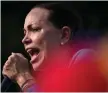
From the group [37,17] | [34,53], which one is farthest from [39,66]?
[37,17]

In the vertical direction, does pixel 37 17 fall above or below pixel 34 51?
above

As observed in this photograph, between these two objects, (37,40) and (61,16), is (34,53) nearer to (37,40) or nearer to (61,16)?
(37,40)

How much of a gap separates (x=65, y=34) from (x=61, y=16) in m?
0.07

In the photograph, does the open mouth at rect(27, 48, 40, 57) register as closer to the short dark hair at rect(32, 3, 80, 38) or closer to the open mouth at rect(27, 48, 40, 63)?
the open mouth at rect(27, 48, 40, 63)

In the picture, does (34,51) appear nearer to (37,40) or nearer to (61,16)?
(37,40)

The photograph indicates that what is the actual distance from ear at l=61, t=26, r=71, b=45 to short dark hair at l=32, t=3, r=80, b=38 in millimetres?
17

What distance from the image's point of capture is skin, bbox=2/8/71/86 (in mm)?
1154

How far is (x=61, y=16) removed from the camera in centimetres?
122

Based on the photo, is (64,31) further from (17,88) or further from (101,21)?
(101,21)

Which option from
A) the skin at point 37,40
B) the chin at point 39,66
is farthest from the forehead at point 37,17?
the chin at point 39,66

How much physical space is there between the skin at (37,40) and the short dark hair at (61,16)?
0.05 feet

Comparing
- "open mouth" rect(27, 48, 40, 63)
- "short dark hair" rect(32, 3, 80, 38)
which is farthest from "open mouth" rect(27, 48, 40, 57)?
"short dark hair" rect(32, 3, 80, 38)

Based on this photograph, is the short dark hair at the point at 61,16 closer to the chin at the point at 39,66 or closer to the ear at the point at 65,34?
the ear at the point at 65,34

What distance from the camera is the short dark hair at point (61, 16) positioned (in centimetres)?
120
